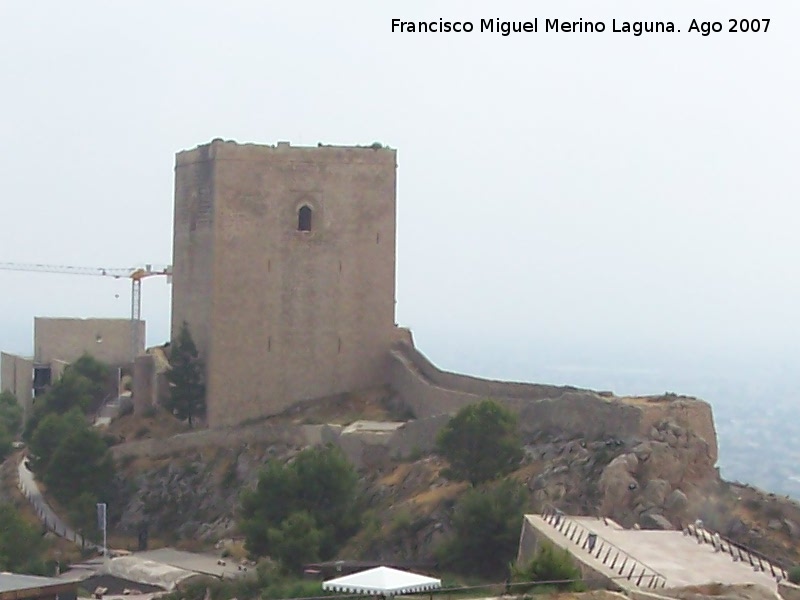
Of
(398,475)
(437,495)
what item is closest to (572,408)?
(437,495)

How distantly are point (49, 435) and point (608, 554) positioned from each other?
983 inches

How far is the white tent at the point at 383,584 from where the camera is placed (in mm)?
21516

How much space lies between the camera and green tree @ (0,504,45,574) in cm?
3511

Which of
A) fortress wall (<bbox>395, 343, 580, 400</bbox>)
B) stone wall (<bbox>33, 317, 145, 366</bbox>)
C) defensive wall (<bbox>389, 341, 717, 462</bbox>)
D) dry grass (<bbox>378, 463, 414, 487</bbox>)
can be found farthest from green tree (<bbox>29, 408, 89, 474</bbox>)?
dry grass (<bbox>378, 463, 414, 487</bbox>)

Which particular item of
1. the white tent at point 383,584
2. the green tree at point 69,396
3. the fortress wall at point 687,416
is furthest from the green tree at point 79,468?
the white tent at point 383,584

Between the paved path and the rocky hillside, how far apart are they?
1494 millimetres

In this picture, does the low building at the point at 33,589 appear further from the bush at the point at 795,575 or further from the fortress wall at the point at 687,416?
the fortress wall at the point at 687,416

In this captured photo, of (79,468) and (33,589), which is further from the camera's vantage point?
(79,468)

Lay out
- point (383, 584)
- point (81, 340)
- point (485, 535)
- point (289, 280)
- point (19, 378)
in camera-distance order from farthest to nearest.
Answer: point (19, 378) → point (81, 340) → point (289, 280) → point (485, 535) → point (383, 584)

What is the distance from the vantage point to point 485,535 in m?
28.0

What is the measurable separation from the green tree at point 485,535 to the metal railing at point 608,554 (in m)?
0.83

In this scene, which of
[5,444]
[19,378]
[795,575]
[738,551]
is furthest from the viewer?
[19,378]

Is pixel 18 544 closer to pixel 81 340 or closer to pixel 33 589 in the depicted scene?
pixel 33 589

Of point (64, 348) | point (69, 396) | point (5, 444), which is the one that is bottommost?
point (5, 444)
